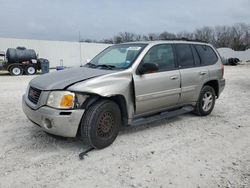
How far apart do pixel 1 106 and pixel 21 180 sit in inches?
177

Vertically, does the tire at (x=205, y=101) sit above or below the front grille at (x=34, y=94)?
below

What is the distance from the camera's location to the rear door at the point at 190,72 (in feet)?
16.9

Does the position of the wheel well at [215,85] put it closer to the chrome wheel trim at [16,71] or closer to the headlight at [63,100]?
the headlight at [63,100]

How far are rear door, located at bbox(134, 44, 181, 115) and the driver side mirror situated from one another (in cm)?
8

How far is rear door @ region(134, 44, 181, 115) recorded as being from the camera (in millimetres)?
4381

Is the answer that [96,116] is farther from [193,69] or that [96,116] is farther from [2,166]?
[193,69]

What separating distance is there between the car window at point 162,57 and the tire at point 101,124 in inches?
44.2

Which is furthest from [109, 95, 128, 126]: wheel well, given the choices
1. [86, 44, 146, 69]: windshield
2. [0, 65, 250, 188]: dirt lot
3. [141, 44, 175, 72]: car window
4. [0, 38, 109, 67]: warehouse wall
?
[0, 38, 109, 67]: warehouse wall

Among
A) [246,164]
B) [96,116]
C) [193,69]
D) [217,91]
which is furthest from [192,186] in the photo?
[217,91]

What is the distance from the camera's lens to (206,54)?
19.5 feet

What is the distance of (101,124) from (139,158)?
794 millimetres

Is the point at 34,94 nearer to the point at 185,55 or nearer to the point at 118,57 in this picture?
the point at 118,57

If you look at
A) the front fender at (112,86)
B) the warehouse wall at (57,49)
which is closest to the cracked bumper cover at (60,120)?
the front fender at (112,86)

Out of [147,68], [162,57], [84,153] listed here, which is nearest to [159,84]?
[147,68]
